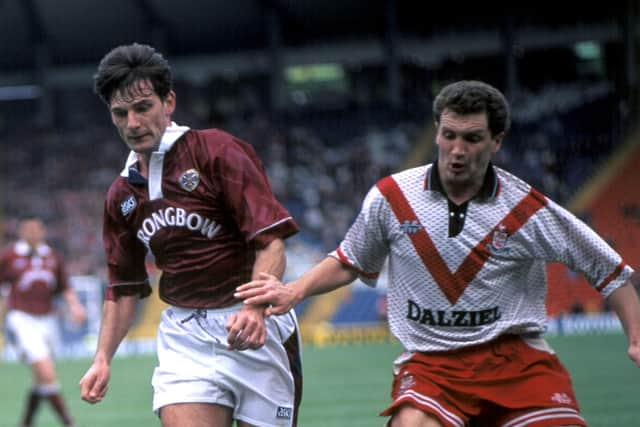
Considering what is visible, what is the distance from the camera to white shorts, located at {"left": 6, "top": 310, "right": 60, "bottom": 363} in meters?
10.4

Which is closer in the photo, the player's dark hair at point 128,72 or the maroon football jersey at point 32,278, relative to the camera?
the player's dark hair at point 128,72

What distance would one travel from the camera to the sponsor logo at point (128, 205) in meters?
4.24

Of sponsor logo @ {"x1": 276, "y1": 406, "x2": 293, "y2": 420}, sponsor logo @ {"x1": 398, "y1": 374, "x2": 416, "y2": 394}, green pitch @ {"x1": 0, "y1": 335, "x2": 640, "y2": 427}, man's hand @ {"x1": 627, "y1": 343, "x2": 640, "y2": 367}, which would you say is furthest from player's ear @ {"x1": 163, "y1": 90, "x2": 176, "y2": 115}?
green pitch @ {"x1": 0, "y1": 335, "x2": 640, "y2": 427}

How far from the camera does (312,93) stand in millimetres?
28953

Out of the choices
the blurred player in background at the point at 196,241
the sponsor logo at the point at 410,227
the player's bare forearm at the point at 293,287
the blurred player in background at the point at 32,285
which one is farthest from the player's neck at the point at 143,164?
the blurred player in background at the point at 32,285

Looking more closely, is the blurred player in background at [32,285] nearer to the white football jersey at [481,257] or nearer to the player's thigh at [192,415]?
the player's thigh at [192,415]

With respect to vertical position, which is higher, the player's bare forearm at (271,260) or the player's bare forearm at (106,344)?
the player's bare forearm at (271,260)

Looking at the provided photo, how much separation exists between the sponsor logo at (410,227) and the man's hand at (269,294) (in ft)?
1.67

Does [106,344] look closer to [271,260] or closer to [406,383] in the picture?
[271,260]

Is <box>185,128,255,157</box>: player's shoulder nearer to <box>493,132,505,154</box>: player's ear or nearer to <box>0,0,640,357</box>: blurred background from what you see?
<box>493,132,505,154</box>: player's ear

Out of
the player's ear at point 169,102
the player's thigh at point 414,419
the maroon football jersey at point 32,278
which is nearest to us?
the player's thigh at point 414,419

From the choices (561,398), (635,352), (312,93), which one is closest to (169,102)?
(561,398)

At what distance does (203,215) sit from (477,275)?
106cm

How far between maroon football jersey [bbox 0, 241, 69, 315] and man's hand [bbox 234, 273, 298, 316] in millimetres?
7633
